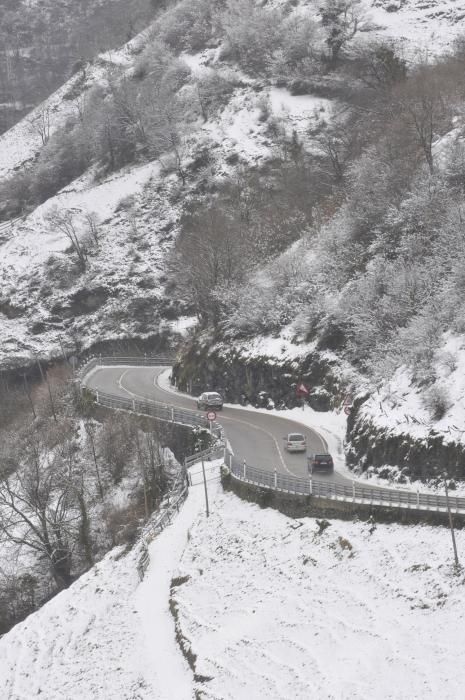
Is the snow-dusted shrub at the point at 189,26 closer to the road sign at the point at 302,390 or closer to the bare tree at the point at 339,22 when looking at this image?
the bare tree at the point at 339,22

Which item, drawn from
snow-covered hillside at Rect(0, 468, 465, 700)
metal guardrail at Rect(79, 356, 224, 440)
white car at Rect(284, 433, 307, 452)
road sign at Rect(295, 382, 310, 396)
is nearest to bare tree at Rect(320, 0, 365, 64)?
metal guardrail at Rect(79, 356, 224, 440)

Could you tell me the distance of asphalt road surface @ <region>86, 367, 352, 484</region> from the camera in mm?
31406

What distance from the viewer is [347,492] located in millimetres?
25172

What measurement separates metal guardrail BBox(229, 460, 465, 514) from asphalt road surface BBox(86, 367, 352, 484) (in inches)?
59.7

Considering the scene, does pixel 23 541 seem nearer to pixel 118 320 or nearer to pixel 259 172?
pixel 118 320

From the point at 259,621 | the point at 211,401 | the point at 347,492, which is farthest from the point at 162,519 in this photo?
the point at 211,401

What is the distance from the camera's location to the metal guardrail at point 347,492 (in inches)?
865

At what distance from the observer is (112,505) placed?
42406 mm

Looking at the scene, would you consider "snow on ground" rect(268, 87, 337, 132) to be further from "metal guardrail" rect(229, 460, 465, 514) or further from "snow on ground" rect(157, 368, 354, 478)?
"metal guardrail" rect(229, 460, 465, 514)

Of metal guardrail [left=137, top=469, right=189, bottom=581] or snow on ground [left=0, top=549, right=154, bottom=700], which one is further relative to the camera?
metal guardrail [left=137, top=469, right=189, bottom=581]

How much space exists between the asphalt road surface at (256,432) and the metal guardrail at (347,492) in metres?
1.52

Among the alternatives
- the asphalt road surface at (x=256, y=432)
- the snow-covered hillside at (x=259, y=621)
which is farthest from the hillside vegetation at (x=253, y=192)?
the snow-covered hillside at (x=259, y=621)

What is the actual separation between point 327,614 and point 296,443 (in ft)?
43.8

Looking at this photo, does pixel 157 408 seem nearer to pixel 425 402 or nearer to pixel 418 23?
pixel 425 402
